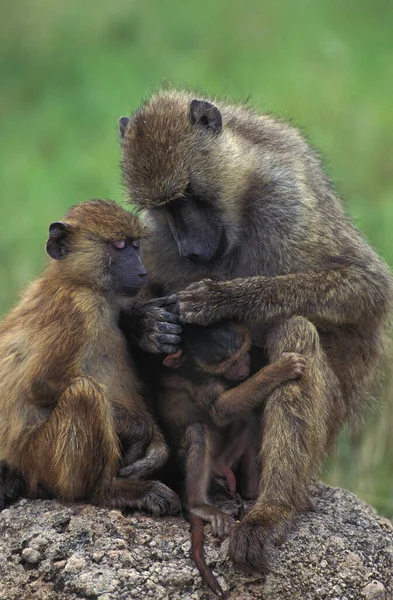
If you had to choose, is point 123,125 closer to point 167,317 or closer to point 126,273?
point 126,273

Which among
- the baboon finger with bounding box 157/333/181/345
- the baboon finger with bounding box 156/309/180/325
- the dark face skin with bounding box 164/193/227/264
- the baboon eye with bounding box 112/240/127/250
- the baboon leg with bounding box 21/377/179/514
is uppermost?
the dark face skin with bounding box 164/193/227/264

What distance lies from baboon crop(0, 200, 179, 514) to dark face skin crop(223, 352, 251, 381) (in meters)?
0.46

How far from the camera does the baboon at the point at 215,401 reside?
5.54 m

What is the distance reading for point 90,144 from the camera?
44.6 feet

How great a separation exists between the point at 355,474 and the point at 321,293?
2767mm

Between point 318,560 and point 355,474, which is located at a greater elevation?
point 355,474

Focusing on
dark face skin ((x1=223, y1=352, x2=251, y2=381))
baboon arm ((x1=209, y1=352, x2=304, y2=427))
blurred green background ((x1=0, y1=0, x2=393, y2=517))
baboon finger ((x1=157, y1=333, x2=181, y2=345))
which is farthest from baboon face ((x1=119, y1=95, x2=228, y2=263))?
blurred green background ((x1=0, y1=0, x2=393, y2=517))

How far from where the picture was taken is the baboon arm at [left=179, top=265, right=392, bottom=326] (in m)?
5.82

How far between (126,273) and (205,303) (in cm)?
43

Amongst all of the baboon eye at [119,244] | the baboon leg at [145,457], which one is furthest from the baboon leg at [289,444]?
the baboon eye at [119,244]

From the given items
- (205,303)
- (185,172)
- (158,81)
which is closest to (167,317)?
(205,303)

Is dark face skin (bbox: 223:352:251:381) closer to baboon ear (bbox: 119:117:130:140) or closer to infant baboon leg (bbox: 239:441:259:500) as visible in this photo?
infant baboon leg (bbox: 239:441:259:500)

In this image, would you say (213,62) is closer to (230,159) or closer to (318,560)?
(230,159)

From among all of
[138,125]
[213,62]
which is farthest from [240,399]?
[213,62]
